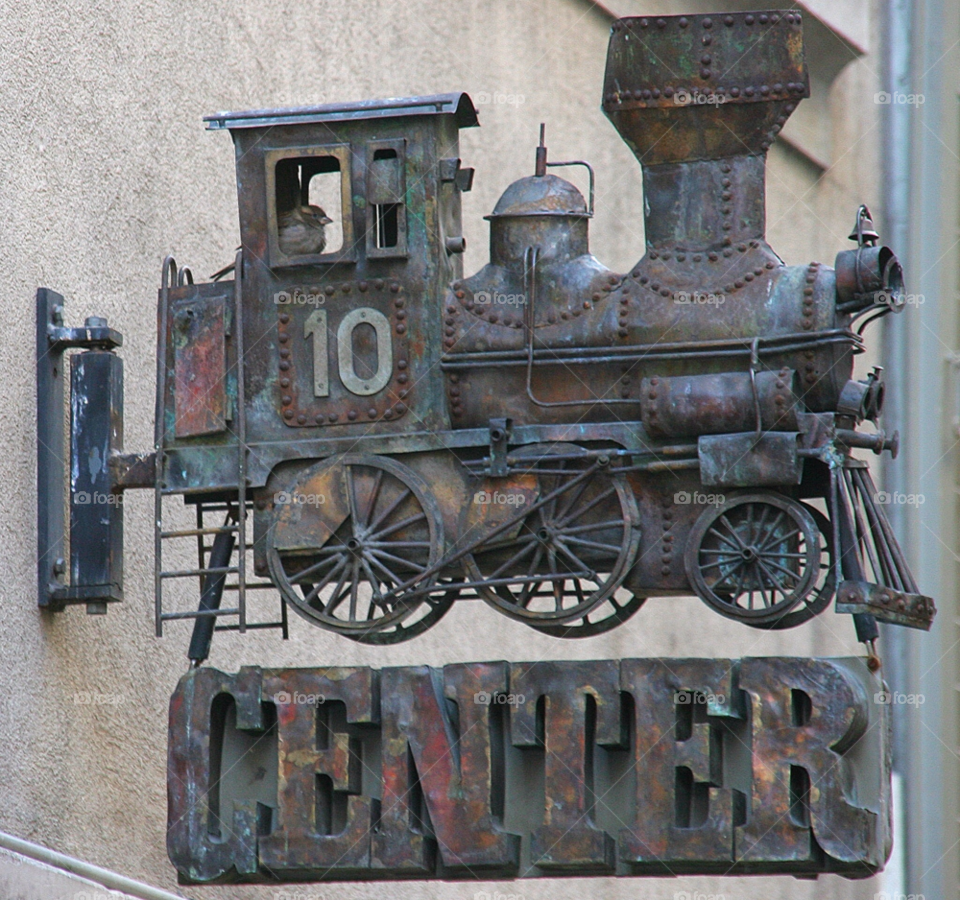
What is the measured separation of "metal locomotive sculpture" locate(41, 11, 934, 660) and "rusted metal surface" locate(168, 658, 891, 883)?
30 cm

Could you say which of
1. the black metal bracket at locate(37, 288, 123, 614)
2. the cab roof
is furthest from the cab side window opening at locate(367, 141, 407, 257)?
the black metal bracket at locate(37, 288, 123, 614)

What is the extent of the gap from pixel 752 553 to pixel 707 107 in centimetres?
178

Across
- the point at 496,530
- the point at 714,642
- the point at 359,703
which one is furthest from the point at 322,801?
the point at 714,642

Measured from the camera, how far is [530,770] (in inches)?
292

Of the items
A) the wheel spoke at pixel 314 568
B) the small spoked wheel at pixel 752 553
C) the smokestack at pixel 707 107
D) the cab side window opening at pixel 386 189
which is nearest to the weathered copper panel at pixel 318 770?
the wheel spoke at pixel 314 568

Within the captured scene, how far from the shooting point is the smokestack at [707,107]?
7.70 metres

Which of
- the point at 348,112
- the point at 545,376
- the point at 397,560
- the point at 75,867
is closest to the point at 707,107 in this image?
the point at 545,376

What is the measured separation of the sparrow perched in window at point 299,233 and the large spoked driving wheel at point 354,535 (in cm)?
93

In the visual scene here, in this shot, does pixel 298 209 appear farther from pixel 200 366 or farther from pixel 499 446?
pixel 499 446

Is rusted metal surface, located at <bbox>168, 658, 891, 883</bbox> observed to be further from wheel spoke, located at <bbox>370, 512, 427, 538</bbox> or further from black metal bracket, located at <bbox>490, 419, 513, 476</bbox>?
black metal bracket, located at <bbox>490, 419, 513, 476</bbox>

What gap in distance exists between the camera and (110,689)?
9.05m

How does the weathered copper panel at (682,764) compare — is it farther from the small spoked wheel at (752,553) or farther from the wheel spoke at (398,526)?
the wheel spoke at (398,526)

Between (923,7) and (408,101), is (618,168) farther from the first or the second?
(408,101)

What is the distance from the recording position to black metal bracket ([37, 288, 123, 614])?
8492 millimetres
